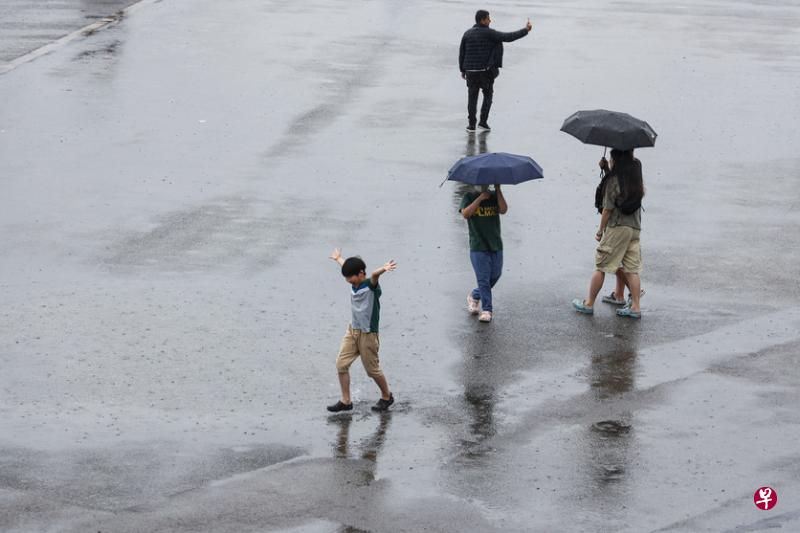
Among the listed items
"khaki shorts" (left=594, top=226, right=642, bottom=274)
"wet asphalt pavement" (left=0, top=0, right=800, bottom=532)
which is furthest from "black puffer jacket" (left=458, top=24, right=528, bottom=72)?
"khaki shorts" (left=594, top=226, right=642, bottom=274)

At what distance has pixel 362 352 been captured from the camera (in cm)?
1173

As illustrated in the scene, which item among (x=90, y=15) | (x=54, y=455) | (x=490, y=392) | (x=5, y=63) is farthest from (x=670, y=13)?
(x=54, y=455)

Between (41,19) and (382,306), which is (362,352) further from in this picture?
(41,19)

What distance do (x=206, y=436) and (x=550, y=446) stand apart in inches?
106

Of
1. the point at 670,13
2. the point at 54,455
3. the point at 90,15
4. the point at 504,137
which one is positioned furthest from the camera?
the point at 670,13

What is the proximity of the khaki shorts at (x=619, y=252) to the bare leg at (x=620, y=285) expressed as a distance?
86 mm

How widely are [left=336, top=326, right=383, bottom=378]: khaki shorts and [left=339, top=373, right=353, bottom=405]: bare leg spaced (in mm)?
45

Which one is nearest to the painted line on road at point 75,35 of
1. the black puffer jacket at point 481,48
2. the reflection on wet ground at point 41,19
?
the reflection on wet ground at point 41,19

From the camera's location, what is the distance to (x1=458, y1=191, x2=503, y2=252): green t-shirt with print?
546 inches

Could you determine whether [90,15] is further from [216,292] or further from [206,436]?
[206,436]

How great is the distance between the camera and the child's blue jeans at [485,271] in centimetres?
1390

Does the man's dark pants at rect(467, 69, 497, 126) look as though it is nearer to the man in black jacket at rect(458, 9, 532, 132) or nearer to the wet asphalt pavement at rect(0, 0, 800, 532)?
the man in black jacket at rect(458, 9, 532, 132)

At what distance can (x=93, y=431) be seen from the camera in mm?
11188

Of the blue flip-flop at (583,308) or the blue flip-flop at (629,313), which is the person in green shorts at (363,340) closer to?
the blue flip-flop at (583,308)
